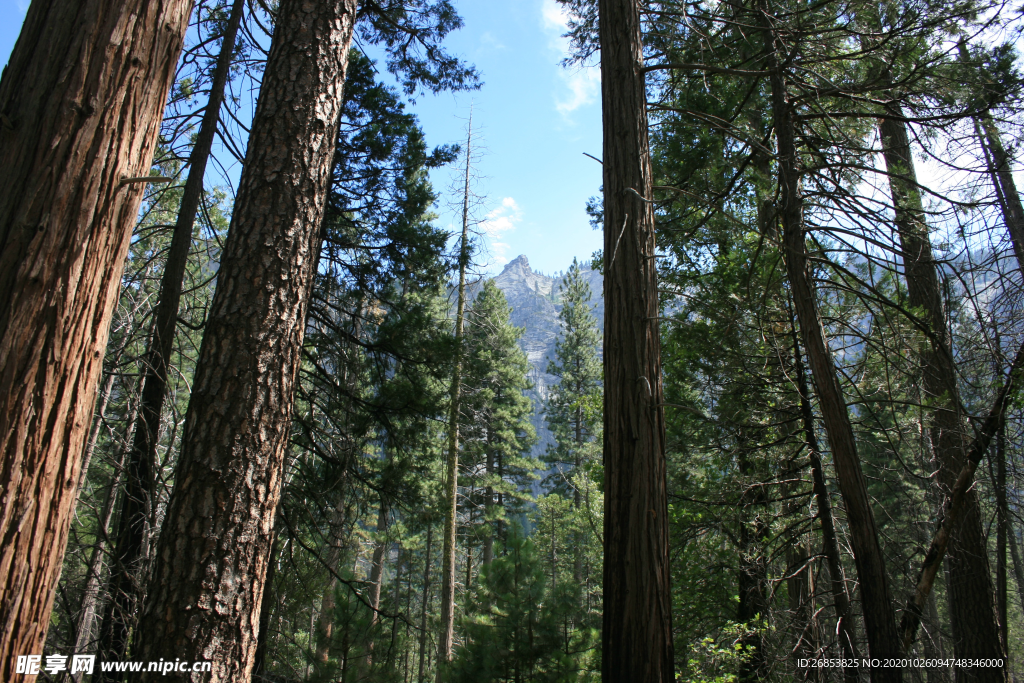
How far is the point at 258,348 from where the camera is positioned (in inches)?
99.1

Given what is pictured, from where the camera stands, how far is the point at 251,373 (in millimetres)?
2473

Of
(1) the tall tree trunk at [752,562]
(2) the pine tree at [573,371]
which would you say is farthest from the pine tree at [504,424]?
(1) the tall tree trunk at [752,562]

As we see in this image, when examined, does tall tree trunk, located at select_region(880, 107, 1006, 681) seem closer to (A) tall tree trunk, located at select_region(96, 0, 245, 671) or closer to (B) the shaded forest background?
(B) the shaded forest background

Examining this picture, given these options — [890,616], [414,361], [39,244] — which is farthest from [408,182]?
[890,616]

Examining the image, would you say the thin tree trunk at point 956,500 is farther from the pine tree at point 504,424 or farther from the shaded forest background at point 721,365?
the pine tree at point 504,424

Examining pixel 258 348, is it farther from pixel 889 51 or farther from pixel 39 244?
pixel 889 51

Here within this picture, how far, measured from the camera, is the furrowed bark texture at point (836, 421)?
3.29m

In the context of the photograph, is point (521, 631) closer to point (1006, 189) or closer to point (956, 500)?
point (956, 500)

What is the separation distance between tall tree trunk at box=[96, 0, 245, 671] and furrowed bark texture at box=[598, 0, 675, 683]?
274 centimetres

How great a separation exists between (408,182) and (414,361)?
273 centimetres

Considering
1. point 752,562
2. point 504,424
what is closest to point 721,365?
point 752,562

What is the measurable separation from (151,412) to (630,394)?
3.11 metres

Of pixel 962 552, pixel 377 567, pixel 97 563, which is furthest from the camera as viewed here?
pixel 377 567

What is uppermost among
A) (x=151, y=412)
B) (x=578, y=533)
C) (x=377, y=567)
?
(x=151, y=412)
